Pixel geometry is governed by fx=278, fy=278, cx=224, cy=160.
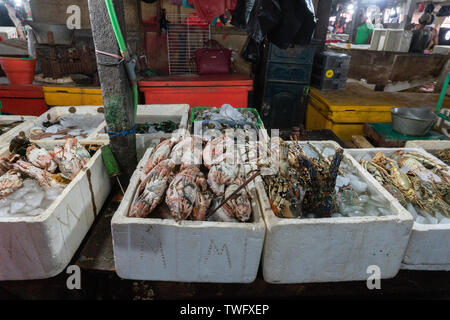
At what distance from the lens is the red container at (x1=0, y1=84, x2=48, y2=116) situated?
5023mm

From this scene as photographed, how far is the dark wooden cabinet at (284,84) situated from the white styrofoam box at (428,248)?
187 inches

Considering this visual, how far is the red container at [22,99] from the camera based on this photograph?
5023mm

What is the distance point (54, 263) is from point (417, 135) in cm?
458

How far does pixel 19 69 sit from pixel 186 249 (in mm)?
5142

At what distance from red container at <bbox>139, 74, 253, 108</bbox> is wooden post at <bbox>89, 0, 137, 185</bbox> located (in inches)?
121

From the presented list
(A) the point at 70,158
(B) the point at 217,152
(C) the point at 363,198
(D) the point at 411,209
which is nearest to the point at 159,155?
(B) the point at 217,152

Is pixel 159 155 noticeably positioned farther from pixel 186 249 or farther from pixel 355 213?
pixel 355 213

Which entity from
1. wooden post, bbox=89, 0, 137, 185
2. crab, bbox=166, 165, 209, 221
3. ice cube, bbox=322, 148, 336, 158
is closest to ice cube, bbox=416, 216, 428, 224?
ice cube, bbox=322, 148, 336, 158

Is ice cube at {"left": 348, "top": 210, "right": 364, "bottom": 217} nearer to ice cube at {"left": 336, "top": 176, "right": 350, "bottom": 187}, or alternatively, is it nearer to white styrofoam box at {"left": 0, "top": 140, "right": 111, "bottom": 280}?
ice cube at {"left": 336, "top": 176, "right": 350, "bottom": 187}

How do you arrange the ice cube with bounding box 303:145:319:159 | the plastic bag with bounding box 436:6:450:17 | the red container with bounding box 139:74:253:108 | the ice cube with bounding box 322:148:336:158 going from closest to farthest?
the ice cube with bounding box 303:145:319:159
the ice cube with bounding box 322:148:336:158
the red container with bounding box 139:74:253:108
the plastic bag with bounding box 436:6:450:17

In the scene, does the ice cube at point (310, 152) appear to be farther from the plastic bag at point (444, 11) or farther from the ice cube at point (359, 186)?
the plastic bag at point (444, 11)

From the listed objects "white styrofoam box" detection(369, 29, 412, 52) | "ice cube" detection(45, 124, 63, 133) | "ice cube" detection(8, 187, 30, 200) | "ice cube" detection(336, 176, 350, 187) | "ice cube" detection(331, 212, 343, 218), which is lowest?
"ice cube" detection(8, 187, 30, 200)

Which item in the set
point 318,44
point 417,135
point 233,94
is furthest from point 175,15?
point 417,135

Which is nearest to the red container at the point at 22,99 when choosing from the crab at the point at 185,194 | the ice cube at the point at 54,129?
the ice cube at the point at 54,129
